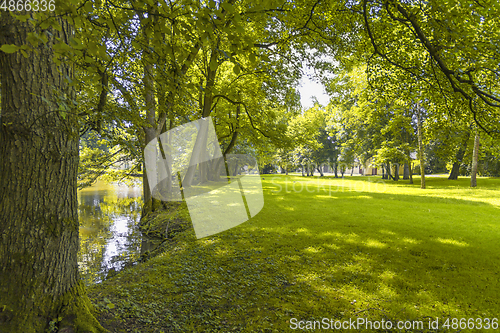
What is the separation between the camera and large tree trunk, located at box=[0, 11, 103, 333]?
8.09ft

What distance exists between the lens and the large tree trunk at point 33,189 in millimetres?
2467

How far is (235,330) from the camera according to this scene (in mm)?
3199

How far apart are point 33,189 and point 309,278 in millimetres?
4313

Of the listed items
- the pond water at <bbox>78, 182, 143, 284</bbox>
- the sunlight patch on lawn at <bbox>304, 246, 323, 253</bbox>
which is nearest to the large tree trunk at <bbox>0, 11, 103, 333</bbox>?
the pond water at <bbox>78, 182, 143, 284</bbox>

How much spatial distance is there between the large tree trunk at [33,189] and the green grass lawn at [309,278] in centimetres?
81

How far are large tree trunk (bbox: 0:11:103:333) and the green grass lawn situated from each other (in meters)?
0.81

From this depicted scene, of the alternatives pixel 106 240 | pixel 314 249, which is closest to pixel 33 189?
pixel 314 249

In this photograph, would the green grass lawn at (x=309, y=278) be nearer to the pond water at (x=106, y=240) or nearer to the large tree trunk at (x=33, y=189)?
the large tree trunk at (x=33, y=189)

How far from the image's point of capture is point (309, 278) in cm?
459
